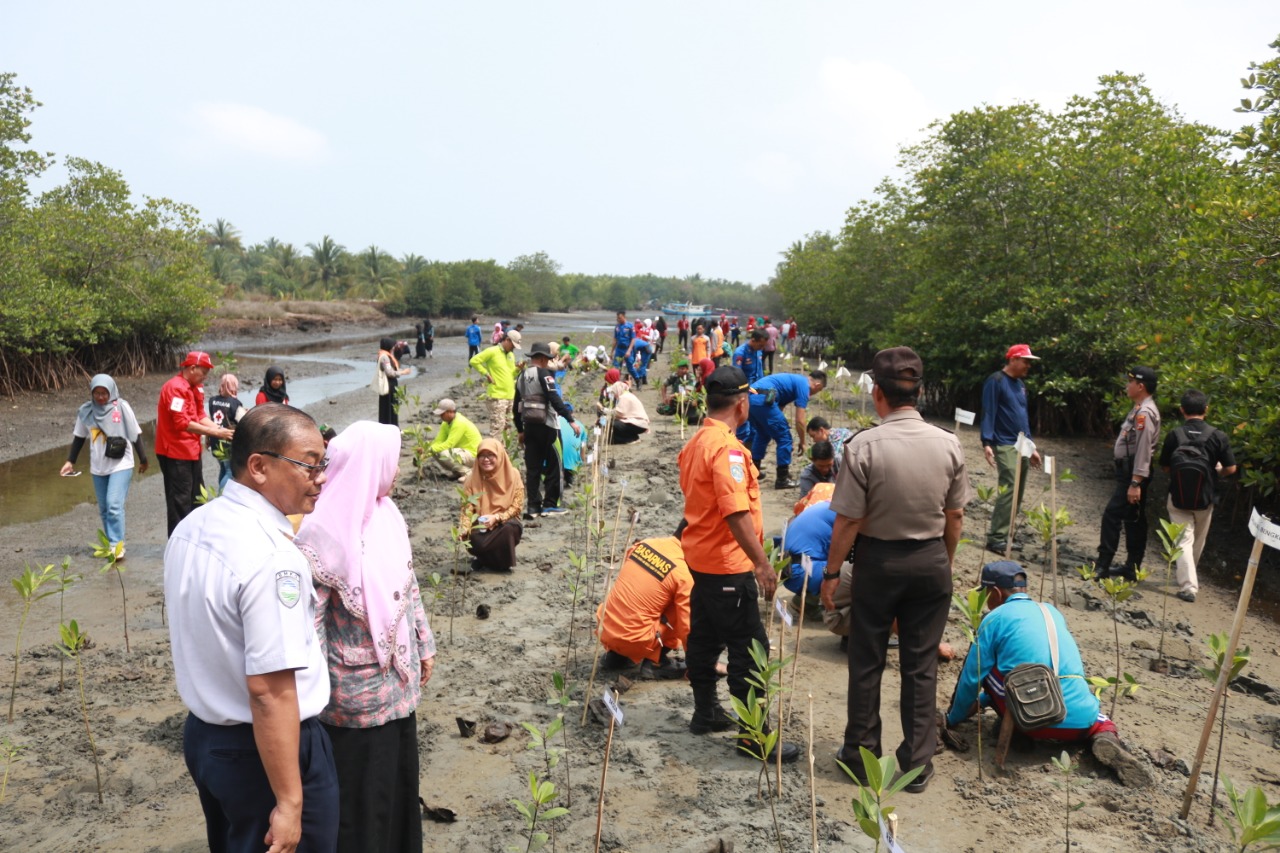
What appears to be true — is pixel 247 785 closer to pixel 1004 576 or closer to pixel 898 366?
pixel 898 366

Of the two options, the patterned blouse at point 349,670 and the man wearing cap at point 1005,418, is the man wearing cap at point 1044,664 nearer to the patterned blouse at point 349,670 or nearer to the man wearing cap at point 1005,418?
the patterned blouse at point 349,670

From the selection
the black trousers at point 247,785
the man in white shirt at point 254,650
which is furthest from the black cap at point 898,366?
the black trousers at point 247,785

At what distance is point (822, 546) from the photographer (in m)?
5.82

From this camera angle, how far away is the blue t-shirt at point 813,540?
5.78 metres

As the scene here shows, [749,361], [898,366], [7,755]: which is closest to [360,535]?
[898,366]

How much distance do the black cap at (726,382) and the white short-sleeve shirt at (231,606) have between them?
2.29 meters

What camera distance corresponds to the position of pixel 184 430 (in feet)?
24.0

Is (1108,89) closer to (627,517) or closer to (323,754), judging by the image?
(627,517)

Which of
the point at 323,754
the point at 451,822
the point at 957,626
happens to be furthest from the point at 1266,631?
the point at 323,754

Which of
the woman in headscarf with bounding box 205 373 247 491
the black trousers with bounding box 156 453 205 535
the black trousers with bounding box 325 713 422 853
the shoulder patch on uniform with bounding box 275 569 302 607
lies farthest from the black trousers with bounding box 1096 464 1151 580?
the black trousers with bounding box 156 453 205 535

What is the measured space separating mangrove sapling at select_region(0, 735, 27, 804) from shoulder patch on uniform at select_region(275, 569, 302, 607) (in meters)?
2.91

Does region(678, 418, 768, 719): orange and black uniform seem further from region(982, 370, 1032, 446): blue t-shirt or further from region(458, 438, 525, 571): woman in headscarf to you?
region(982, 370, 1032, 446): blue t-shirt

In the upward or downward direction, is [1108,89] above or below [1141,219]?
above

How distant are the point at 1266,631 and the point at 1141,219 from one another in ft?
25.6
